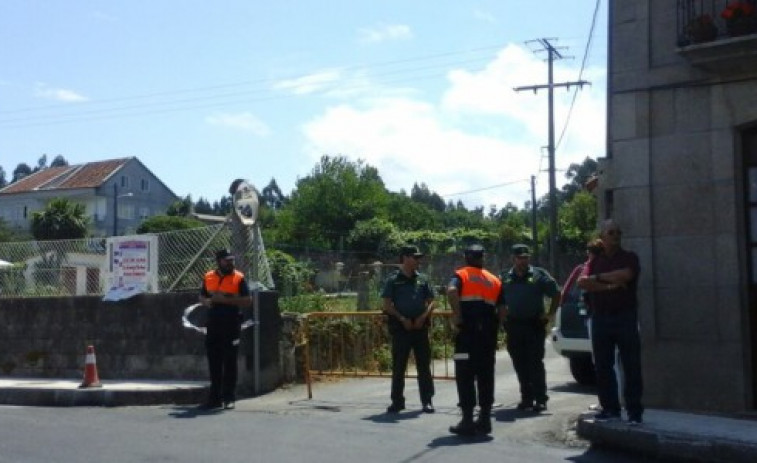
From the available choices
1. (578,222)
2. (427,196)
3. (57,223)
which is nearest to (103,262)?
(57,223)

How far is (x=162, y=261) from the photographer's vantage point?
43.2 ft

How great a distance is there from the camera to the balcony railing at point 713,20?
8547 mm

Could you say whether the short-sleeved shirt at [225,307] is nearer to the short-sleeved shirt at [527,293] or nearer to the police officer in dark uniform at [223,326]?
the police officer in dark uniform at [223,326]

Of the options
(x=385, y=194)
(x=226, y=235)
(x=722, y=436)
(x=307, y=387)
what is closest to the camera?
(x=722, y=436)

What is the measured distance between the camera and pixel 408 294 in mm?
10156

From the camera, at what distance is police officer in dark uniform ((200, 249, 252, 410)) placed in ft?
35.8

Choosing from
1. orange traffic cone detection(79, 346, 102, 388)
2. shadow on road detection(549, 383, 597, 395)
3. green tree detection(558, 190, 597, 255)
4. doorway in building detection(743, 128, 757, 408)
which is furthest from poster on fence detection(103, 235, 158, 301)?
green tree detection(558, 190, 597, 255)

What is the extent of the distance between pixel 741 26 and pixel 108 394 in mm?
8338

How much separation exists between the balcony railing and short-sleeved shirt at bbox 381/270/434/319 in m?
3.63

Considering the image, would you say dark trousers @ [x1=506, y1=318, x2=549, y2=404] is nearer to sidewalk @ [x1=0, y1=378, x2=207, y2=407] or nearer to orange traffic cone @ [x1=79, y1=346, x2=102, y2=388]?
sidewalk @ [x1=0, y1=378, x2=207, y2=407]

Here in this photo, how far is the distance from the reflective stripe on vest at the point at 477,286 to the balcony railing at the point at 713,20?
292 cm

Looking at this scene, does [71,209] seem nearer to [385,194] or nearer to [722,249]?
[385,194]

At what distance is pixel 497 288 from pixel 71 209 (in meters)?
46.8

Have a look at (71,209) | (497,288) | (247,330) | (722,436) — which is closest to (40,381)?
(247,330)
